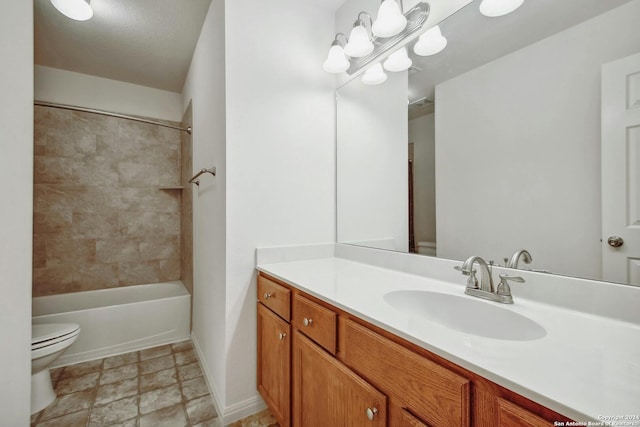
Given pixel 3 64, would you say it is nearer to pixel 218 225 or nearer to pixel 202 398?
pixel 218 225

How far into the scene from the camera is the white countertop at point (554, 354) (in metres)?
0.42

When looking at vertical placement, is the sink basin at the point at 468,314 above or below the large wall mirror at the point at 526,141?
below

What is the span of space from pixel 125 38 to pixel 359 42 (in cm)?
193

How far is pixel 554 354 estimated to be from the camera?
57 cm

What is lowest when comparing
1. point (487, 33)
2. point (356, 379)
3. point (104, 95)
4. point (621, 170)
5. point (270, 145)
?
point (356, 379)

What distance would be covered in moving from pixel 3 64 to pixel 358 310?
1889mm

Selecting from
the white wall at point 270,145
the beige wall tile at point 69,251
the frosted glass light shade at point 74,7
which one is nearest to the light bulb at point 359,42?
the white wall at point 270,145

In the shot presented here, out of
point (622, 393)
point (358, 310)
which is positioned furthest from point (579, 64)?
point (358, 310)

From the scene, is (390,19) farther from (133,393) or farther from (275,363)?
(133,393)

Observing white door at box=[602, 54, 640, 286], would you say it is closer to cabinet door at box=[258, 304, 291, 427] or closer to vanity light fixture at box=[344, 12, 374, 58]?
vanity light fixture at box=[344, 12, 374, 58]

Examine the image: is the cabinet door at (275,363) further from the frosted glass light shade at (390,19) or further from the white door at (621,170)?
the frosted glass light shade at (390,19)

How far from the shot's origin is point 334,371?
3.07 ft

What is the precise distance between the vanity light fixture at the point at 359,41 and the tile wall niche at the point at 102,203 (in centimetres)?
244

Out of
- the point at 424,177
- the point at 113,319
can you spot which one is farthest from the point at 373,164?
the point at 113,319
